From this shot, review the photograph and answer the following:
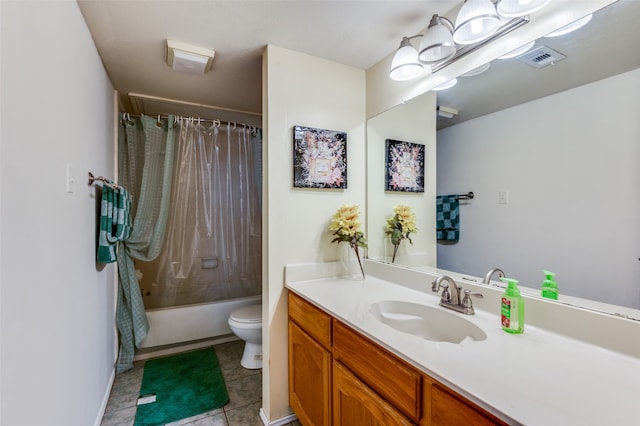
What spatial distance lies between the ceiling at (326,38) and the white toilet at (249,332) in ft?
5.96

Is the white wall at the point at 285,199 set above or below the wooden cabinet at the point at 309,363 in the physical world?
above

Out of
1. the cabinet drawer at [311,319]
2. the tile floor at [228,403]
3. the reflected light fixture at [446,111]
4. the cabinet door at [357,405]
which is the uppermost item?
the reflected light fixture at [446,111]

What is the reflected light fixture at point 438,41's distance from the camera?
1280 mm

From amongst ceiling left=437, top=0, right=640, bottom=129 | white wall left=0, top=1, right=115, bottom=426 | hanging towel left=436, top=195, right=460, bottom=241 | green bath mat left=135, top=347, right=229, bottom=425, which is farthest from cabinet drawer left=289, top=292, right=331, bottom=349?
ceiling left=437, top=0, right=640, bottom=129

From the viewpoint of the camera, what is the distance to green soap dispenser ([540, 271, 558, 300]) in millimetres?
1029

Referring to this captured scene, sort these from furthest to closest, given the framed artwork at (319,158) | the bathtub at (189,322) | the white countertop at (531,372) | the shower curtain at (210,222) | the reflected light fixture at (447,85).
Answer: the shower curtain at (210,222)
the bathtub at (189,322)
the framed artwork at (319,158)
the reflected light fixture at (447,85)
the white countertop at (531,372)

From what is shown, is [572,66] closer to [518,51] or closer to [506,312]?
[518,51]

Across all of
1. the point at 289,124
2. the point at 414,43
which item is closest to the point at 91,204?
the point at 289,124

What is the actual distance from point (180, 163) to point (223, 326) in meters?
1.56

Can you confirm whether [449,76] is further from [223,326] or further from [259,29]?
[223,326]

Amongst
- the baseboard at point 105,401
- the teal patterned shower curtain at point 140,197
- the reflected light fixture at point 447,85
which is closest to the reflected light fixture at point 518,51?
the reflected light fixture at point 447,85

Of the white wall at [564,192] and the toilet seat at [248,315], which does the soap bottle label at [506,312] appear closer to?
the white wall at [564,192]

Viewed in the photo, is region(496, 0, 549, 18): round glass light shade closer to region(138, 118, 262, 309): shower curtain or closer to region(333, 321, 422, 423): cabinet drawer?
region(333, 321, 422, 423): cabinet drawer

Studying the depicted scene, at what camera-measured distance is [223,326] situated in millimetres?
2703
